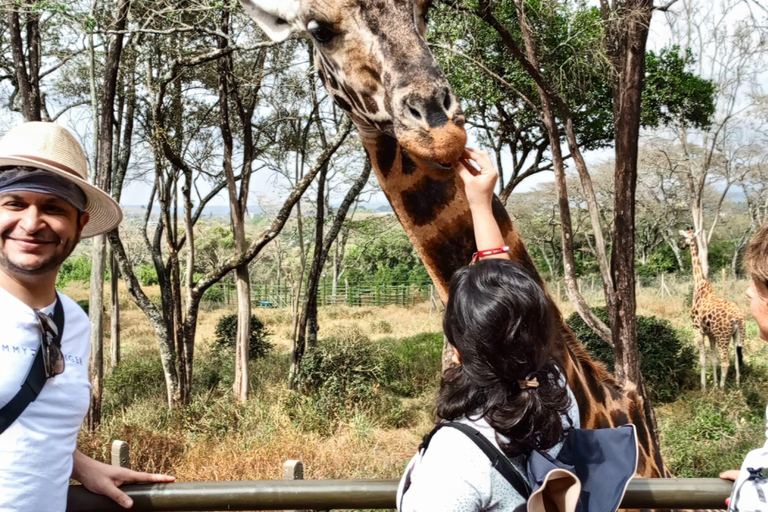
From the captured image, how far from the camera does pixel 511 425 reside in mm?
1140

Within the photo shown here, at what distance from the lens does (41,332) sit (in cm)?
139

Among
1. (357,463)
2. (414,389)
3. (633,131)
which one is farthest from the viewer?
(414,389)

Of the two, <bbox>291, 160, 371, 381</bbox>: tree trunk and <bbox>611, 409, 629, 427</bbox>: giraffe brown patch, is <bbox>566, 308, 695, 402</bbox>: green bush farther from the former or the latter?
<bbox>611, 409, 629, 427</bbox>: giraffe brown patch

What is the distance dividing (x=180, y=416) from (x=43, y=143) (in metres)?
7.03

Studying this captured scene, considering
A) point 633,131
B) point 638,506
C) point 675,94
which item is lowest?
point 638,506

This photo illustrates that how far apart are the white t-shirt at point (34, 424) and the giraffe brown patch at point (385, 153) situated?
1.13 m

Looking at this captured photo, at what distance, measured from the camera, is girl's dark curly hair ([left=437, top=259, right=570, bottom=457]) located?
1.16 meters

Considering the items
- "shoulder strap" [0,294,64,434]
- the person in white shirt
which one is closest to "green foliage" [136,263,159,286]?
"shoulder strap" [0,294,64,434]

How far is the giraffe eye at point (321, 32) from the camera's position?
2.03 m

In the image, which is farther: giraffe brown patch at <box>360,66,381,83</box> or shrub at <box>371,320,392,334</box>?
shrub at <box>371,320,392,334</box>

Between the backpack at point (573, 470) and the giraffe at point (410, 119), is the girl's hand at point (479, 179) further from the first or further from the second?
the backpack at point (573, 470)

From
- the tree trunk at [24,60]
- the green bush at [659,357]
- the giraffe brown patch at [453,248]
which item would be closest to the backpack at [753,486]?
the giraffe brown patch at [453,248]

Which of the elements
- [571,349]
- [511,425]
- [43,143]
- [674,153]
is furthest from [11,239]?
[674,153]

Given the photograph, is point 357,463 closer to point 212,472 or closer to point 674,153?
point 212,472
